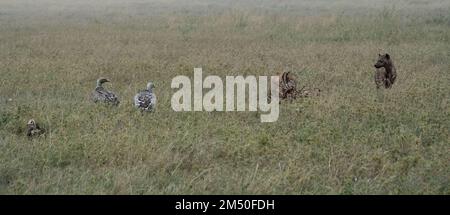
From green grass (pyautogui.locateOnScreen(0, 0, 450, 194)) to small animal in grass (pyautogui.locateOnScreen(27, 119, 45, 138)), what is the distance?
0.48 ft

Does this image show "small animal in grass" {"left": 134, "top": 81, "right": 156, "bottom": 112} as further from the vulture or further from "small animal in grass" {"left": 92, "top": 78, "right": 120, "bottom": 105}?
the vulture

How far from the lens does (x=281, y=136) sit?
308 inches

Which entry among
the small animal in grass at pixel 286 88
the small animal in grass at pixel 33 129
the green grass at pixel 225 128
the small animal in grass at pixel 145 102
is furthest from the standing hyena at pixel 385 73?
the small animal in grass at pixel 33 129

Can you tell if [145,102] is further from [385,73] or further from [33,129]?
[385,73]

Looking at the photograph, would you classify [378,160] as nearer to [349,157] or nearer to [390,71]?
[349,157]

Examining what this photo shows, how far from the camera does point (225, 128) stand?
8164 mm

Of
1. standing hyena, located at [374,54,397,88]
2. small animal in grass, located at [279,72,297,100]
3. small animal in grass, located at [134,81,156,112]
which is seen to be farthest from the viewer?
standing hyena, located at [374,54,397,88]

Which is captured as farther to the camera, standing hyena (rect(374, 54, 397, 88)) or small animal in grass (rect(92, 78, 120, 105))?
standing hyena (rect(374, 54, 397, 88))

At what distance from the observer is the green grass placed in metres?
6.32

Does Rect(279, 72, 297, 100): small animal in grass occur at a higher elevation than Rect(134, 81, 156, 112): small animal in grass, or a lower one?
higher

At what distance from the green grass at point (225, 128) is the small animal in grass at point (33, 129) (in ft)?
0.48

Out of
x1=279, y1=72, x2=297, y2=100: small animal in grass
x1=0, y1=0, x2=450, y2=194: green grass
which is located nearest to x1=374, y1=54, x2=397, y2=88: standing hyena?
x1=0, y1=0, x2=450, y2=194: green grass

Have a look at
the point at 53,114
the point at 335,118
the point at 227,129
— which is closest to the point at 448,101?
the point at 335,118
